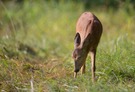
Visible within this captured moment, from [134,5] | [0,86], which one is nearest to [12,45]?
[0,86]

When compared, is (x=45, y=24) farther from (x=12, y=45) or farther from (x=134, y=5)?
(x=12, y=45)

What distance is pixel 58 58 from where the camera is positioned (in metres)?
7.41

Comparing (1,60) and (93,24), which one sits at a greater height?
(93,24)

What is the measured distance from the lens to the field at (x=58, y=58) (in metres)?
5.06

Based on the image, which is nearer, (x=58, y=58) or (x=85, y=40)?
(x=85, y=40)

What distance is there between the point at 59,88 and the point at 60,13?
251 inches

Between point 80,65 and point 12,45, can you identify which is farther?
point 12,45

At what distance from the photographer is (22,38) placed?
29.8 ft

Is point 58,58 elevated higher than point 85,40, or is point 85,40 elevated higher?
point 85,40

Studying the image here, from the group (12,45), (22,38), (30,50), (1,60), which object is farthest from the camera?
(22,38)

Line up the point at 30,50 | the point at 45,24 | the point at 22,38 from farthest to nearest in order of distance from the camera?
the point at 45,24, the point at 22,38, the point at 30,50

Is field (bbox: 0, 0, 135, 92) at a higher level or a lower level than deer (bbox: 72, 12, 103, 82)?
lower

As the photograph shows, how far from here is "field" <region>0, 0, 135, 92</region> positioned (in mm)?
5062

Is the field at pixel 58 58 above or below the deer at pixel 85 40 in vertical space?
below
